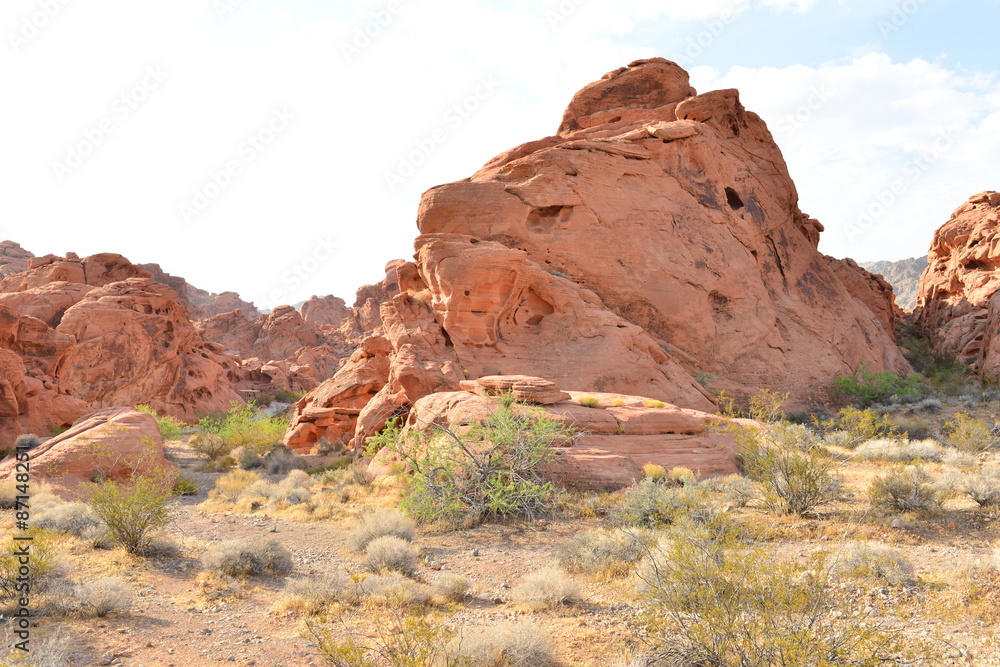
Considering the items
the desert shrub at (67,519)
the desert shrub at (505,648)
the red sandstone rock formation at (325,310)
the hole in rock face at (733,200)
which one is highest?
the red sandstone rock formation at (325,310)

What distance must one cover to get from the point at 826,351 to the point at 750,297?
4746 mm

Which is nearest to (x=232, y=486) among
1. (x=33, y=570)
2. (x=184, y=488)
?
(x=184, y=488)

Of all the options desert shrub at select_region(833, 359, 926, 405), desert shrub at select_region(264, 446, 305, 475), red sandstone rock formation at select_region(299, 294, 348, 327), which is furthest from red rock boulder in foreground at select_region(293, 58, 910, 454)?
red sandstone rock formation at select_region(299, 294, 348, 327)

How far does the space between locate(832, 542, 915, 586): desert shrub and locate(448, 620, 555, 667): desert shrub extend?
10.6ft

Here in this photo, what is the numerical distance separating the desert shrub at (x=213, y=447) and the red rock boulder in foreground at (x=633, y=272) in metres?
3.36

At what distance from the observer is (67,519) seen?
9.05 meters

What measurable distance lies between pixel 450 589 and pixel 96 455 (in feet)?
36.8

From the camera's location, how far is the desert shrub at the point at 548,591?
591 cm

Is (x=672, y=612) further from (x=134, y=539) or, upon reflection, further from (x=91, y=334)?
(x=91, y=334)

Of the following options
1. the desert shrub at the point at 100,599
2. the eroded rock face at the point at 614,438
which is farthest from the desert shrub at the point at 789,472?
the desert shrub at the point at 100,599

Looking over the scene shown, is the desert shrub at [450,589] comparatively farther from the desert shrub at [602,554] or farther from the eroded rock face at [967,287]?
the eroded rock face at [967,287]

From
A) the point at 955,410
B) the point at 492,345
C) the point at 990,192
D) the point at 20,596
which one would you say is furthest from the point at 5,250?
the point at 990,192

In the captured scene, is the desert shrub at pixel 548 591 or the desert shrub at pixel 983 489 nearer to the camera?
the desert shrub at pixel 548 591

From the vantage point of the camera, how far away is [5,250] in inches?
2080
